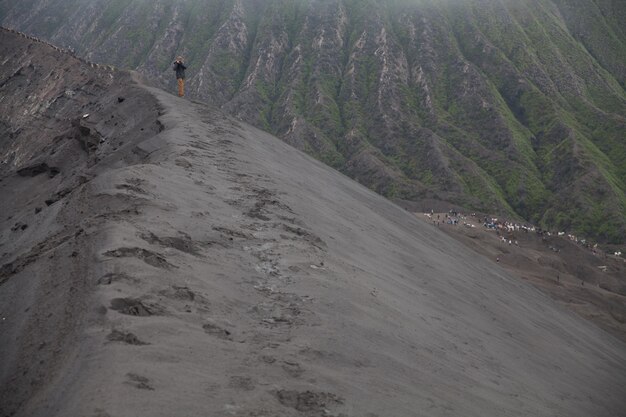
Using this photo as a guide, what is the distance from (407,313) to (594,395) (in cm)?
801

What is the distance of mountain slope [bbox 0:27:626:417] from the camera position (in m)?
5.95

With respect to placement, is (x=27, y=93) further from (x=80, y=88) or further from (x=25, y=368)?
(x=25, y=368)

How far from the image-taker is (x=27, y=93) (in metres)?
52.5

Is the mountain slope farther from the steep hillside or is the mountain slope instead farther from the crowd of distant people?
the steep hillside

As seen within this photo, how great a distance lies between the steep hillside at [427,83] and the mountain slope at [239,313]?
66.7 meters

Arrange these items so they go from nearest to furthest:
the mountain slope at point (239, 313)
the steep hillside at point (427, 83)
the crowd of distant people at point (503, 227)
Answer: the mountain slope at point (239, 313) → the crowd of distant people at point (503, 227) → the steep hillside at point (427, 83)

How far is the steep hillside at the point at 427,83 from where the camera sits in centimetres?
8788

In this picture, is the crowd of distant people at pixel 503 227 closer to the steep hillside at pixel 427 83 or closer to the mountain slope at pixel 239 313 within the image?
the steep hillside at pixel 427 83

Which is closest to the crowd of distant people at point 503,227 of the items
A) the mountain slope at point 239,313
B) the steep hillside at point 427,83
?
the steep hillside at point 427,83

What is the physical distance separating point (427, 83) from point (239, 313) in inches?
4263

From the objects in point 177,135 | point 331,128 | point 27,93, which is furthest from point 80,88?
point 331,128

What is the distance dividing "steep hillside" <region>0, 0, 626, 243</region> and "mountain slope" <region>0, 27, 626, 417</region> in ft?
219

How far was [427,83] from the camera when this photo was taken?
110312 millimetres

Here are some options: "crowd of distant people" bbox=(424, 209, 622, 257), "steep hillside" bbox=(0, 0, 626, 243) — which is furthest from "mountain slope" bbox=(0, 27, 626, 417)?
"steep hillside" bbox=(0, 0, 626, 243)
